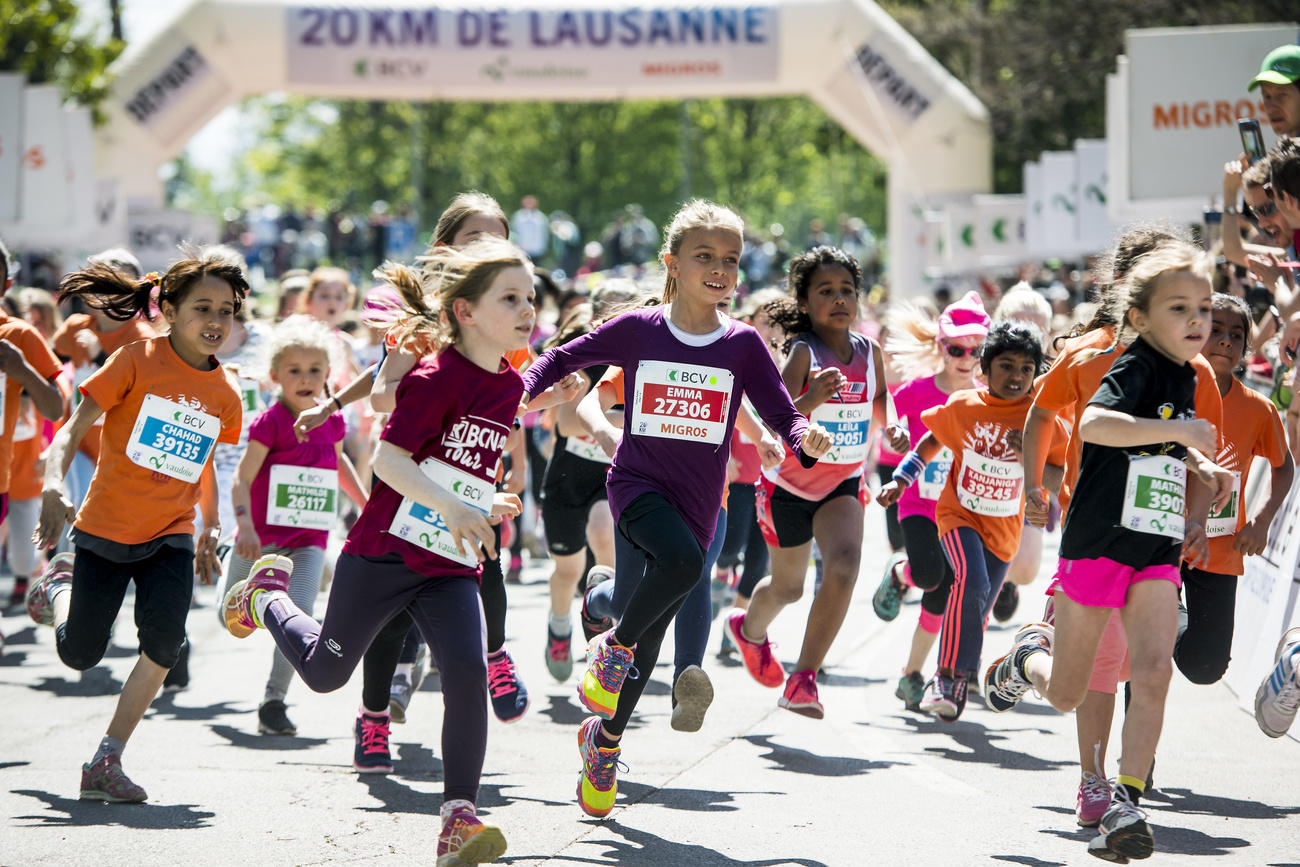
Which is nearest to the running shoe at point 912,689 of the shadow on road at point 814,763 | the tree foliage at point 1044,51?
the shadow on road at point 814,763

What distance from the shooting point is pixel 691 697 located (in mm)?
5699

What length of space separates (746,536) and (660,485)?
12.0 ft

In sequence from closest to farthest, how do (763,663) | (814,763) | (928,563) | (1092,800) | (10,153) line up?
(1092,800)
(814,763)
(763,663)
(928,563)
(10,153)

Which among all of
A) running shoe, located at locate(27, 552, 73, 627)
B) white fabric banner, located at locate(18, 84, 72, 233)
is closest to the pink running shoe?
running shoe, located at locate(27, 552, 73, 627)

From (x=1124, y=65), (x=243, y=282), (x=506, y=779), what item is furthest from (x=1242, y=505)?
(x=1124, y=65)

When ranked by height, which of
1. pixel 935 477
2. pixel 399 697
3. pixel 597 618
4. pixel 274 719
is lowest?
pixel 274 719

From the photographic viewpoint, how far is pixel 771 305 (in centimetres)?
773

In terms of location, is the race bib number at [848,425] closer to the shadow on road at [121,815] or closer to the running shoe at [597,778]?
the running shoe at [597,778]

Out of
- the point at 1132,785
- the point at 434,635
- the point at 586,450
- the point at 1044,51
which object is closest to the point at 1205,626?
the point at 1132,785

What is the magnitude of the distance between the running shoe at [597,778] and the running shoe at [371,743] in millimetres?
1027

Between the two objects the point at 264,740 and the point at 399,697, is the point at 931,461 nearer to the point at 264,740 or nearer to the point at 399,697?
the point at 399,697

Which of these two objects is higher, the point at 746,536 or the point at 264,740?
the point at 746,536

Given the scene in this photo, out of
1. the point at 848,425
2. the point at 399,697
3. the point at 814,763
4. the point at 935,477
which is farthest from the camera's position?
the point at 935,477

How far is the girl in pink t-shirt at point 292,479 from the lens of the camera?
7285 mm
